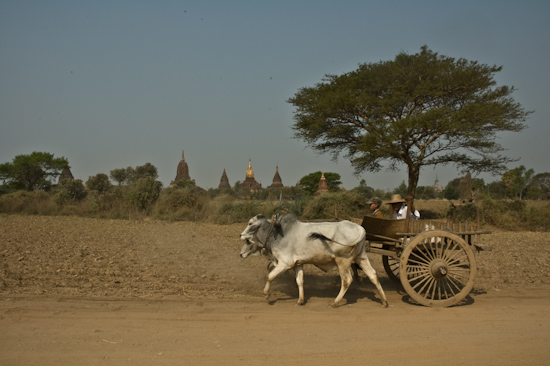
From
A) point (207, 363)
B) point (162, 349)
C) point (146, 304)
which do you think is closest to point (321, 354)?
point (207, 363)

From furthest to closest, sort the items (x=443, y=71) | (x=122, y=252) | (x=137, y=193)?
(x=137, y=193)
(x=443, y=71)
(x=122, y=252)

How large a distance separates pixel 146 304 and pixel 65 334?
4.51 feet

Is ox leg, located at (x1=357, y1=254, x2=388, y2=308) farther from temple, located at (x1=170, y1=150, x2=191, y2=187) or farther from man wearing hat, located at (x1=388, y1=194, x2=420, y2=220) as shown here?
temple, located at (x1=170, y1=150, x2=191, y2=187)

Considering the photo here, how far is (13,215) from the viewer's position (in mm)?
20234

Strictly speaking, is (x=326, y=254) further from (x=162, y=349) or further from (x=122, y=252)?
(x=122, y=252)

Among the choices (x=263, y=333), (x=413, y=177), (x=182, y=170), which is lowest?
(x=263, y=333)

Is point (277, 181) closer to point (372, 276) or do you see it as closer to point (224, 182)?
point (224, 182)

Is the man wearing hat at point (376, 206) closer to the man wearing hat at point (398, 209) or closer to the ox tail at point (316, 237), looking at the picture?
the man wearing hat at point (398, 209)

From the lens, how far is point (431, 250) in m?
6.60

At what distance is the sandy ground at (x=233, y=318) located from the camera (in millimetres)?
4559

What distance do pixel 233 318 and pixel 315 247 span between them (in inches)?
61.9

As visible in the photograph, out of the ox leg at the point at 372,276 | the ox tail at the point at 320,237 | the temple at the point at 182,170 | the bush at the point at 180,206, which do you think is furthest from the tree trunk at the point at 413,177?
the temple at the point at 182,170

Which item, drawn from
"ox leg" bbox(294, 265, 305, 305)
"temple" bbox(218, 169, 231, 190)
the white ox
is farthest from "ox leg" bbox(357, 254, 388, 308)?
"temple" bbox(218, 169, 231, 190)

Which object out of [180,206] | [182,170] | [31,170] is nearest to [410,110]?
[180,206]
